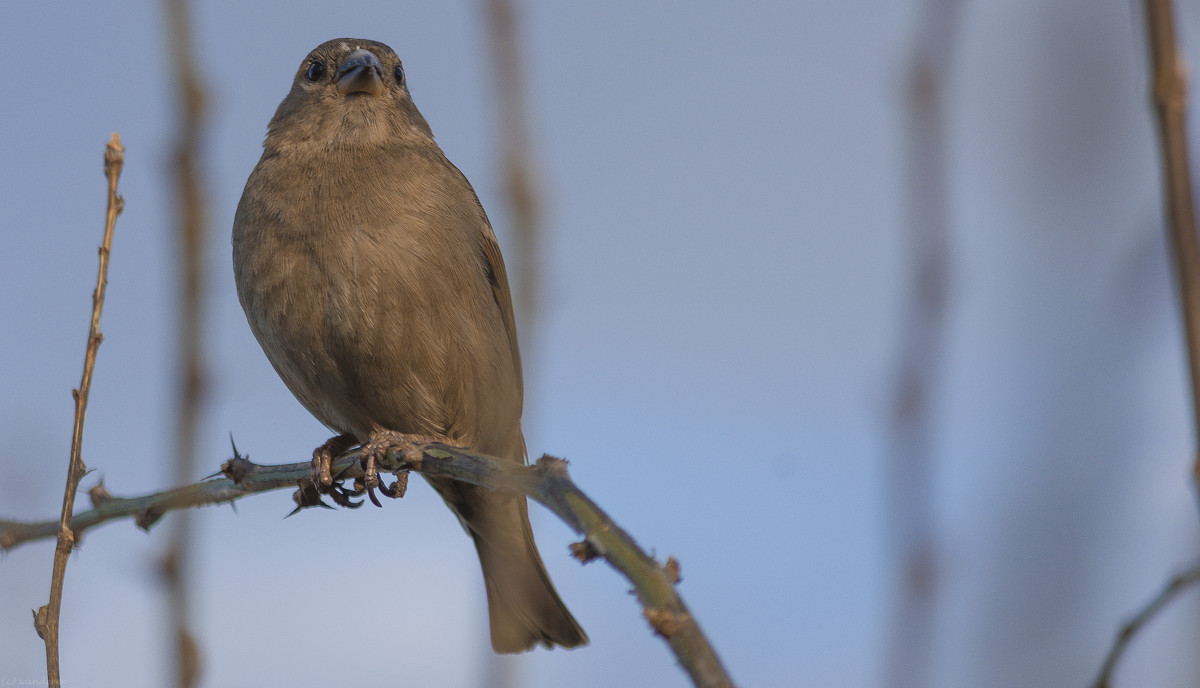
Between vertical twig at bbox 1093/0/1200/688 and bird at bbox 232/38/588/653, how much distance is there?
12.1ft

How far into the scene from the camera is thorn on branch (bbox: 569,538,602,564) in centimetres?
213

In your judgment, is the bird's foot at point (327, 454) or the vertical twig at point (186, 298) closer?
the vertical twig at point (186, 298)

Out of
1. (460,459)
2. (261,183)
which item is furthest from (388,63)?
(460,459)

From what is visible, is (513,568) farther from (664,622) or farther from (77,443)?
(664,622)

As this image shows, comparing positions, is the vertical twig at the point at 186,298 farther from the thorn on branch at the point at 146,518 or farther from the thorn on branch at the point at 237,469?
the thorn on branch at the point at 237,469

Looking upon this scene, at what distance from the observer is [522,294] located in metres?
2.10

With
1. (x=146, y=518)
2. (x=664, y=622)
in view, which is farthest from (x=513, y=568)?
(x=664, y=622)

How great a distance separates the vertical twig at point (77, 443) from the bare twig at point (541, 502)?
0.68 feet

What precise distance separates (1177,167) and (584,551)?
1276 mm

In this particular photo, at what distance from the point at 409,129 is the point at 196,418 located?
4.18 metres

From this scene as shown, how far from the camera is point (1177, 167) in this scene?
1223mm

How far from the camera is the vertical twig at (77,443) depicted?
2.36 m

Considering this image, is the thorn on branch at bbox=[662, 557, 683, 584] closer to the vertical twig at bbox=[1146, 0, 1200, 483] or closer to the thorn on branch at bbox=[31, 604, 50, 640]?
the vertical twig at bbox=[1146, 0, 1200, 483]

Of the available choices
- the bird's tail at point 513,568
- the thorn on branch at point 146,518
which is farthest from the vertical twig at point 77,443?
the bird's tail at point 513,568
